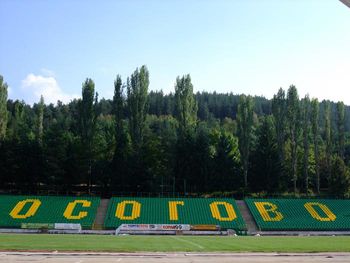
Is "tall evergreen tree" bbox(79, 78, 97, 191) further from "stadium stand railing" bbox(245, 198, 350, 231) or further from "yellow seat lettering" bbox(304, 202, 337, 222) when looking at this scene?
"yellow seat lettering" bbox(304, 202, 337, 222)

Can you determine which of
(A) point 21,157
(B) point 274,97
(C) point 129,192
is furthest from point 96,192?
(B) point 274,97

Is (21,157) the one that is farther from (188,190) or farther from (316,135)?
(316,135)

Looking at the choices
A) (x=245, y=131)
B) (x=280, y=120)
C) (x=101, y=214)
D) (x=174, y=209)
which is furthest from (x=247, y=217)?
(x=280, y=120)

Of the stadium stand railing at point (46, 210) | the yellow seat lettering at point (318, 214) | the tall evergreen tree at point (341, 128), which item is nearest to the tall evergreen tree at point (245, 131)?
the yellow seat lettering at point (318, 214)

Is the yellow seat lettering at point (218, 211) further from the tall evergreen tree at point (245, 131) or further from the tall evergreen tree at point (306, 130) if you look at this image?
the tall evergreen tree at point (306, 130)

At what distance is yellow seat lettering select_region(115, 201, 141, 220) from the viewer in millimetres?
52297

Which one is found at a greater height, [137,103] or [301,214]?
[137,103]

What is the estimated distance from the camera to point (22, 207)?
2101 inches

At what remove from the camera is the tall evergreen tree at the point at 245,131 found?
6788 cm

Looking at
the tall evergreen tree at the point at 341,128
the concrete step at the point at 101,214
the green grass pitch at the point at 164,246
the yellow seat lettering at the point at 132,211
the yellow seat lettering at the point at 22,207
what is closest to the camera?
the green grass pitch at the point at 164,246

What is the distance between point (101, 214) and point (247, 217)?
60.6ft

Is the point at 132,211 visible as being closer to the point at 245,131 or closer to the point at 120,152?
the point at 120,152

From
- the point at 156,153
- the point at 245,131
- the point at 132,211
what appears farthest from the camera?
the point at 245,131

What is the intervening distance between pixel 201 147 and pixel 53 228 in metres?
27.2
